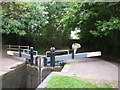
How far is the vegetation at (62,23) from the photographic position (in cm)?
648

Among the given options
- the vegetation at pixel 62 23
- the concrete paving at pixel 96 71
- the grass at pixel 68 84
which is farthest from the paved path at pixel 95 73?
the vegetation at pixel 62 23

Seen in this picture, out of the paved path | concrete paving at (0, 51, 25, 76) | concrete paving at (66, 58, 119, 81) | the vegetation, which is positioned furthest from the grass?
the vegetation

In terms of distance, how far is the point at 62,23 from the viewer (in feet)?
27.6

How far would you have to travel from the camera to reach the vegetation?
6484 mm

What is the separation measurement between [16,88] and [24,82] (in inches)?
28.6

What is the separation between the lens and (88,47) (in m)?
9.95

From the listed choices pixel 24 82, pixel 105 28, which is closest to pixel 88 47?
pixel 105 28

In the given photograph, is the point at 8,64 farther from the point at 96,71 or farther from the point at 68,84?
the point at 96,71

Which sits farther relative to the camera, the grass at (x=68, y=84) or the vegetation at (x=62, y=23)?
the vegetation at (x=62, y=23)

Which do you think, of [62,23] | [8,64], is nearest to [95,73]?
[8,64]

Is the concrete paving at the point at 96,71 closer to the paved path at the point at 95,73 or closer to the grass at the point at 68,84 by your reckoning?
the paved path at the point at 95,73

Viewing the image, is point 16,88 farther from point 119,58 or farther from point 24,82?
point 119,58

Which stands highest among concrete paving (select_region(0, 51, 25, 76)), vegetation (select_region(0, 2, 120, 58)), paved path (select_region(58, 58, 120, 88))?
vegetation (select_region(0, 2, 120, 58))

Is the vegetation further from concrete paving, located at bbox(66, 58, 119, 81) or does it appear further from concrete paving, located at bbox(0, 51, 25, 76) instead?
concrete paving, located at bbox(0, 51, 25, 76)
